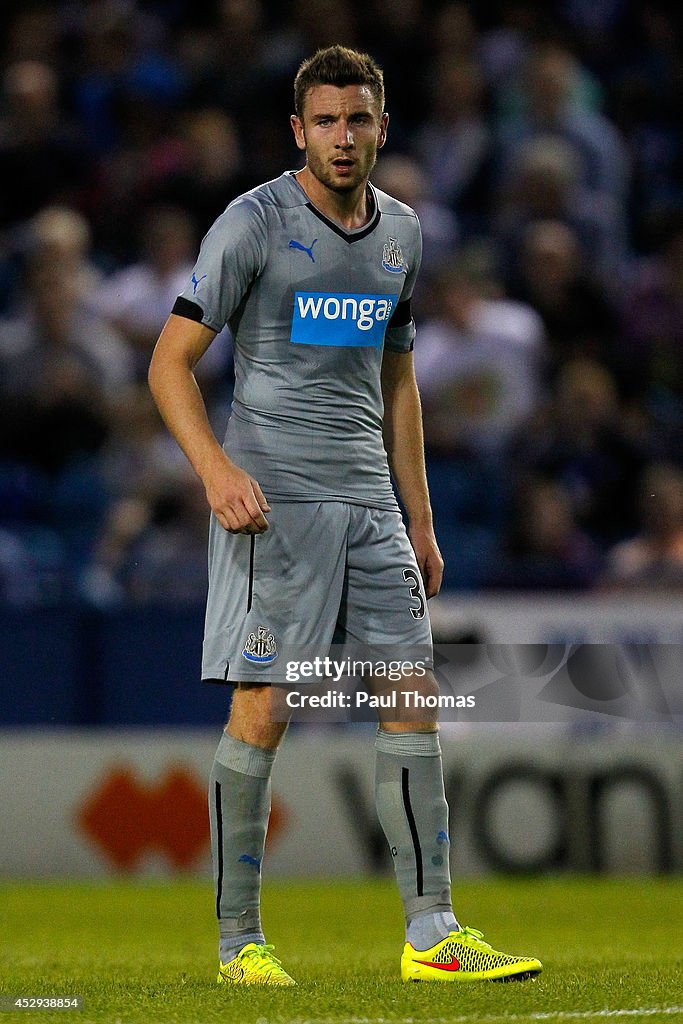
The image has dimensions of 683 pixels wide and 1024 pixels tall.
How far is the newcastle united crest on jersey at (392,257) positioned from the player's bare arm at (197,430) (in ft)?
1.48

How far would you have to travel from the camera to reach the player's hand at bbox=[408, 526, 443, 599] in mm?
4359

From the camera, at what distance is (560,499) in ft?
27.0

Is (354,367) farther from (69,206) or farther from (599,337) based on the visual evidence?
(69,206)

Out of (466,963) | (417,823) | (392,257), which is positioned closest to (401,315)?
(392,257)

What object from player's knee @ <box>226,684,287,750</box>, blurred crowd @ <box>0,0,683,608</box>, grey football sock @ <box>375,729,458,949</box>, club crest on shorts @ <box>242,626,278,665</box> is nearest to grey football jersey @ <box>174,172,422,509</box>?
club crest on shorts @ <box>242,626,278,665</box>

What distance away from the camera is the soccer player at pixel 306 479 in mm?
4020

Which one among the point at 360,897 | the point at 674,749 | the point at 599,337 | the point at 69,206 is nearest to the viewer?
the point at 360,897

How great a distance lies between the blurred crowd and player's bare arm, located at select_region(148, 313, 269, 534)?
3961mm

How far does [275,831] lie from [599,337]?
3.36 metres

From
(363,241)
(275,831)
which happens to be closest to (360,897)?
(275,831)

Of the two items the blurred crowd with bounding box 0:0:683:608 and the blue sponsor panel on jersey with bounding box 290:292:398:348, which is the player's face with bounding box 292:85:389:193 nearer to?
the blue sponsor panel on jersey with bounding box 290:292:398:348

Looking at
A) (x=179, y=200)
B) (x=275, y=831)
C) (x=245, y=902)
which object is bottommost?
(x=245, y=902)

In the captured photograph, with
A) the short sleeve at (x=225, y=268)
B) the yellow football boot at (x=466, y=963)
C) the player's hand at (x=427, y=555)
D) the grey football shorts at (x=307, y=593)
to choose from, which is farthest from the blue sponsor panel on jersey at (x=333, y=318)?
the yellow football boot at (x=466, y=963)

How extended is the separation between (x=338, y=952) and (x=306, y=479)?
1695 mm
